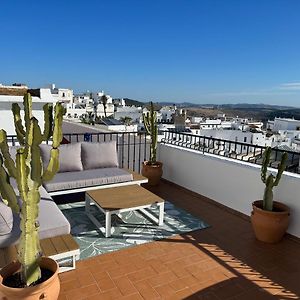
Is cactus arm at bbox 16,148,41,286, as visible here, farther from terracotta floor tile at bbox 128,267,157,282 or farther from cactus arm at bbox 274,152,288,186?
cactus arm at bbox 274,152,288,186

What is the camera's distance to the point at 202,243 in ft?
10.8

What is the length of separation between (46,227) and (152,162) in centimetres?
329

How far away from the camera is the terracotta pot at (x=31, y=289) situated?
1.73 meters

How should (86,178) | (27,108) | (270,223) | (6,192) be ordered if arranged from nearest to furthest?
(6,192), (27,108), (270,223), (86,178)

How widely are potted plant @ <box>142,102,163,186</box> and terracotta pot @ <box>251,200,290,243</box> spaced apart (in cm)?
242

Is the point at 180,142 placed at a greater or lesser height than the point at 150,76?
lesser

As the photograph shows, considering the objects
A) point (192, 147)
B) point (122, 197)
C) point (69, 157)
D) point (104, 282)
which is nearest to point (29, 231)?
point (104, 282)

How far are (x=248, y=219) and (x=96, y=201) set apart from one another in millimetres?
2414

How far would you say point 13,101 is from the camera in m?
8.73

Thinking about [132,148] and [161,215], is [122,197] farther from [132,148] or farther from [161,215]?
[132,148]

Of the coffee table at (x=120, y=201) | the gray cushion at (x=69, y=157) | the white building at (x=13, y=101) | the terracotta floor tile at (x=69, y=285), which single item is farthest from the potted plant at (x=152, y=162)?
the white building at (x=13, y=101)

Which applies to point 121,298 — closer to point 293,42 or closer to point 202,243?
point 202,243

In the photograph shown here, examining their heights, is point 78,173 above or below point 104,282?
above

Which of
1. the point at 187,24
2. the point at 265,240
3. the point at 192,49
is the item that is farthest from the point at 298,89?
the point at 265,240
